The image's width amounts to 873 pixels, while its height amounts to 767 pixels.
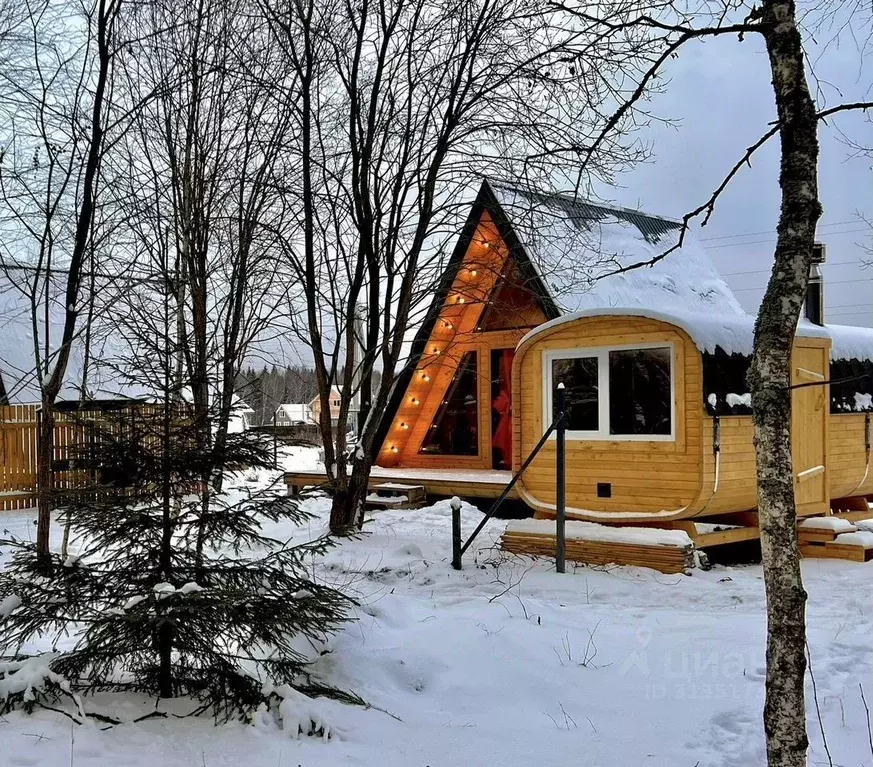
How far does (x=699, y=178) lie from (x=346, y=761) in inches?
354

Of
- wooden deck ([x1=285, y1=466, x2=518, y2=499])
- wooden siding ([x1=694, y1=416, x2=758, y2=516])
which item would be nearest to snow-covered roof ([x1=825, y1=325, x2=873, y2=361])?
wooden siding ([x1=694, y1=416, x2=758, y2=516])

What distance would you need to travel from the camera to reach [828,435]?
10141 mm

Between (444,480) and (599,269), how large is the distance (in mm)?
4082

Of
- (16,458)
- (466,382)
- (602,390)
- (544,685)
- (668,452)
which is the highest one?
(466,382)

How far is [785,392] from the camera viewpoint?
311 cm

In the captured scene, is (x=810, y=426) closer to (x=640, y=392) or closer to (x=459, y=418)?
(x=640, y=392)

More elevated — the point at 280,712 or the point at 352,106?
the point at 352,106

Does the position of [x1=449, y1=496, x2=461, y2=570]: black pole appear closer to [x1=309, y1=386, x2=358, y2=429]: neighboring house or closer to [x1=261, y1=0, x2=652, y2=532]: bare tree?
[x1=261, y1=0, x2=652, y2=532]: bare tree

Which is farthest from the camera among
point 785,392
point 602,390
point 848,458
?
point 848,458

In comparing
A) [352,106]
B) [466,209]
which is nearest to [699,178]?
[466,209]

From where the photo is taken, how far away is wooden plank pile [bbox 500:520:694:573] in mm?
7871

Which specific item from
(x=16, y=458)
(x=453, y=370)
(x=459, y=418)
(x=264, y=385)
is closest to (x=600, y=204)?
(x=453, y=370)

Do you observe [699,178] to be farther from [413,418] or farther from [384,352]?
[413,418]

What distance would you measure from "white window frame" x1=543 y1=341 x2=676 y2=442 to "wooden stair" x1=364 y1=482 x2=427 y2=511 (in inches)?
149
